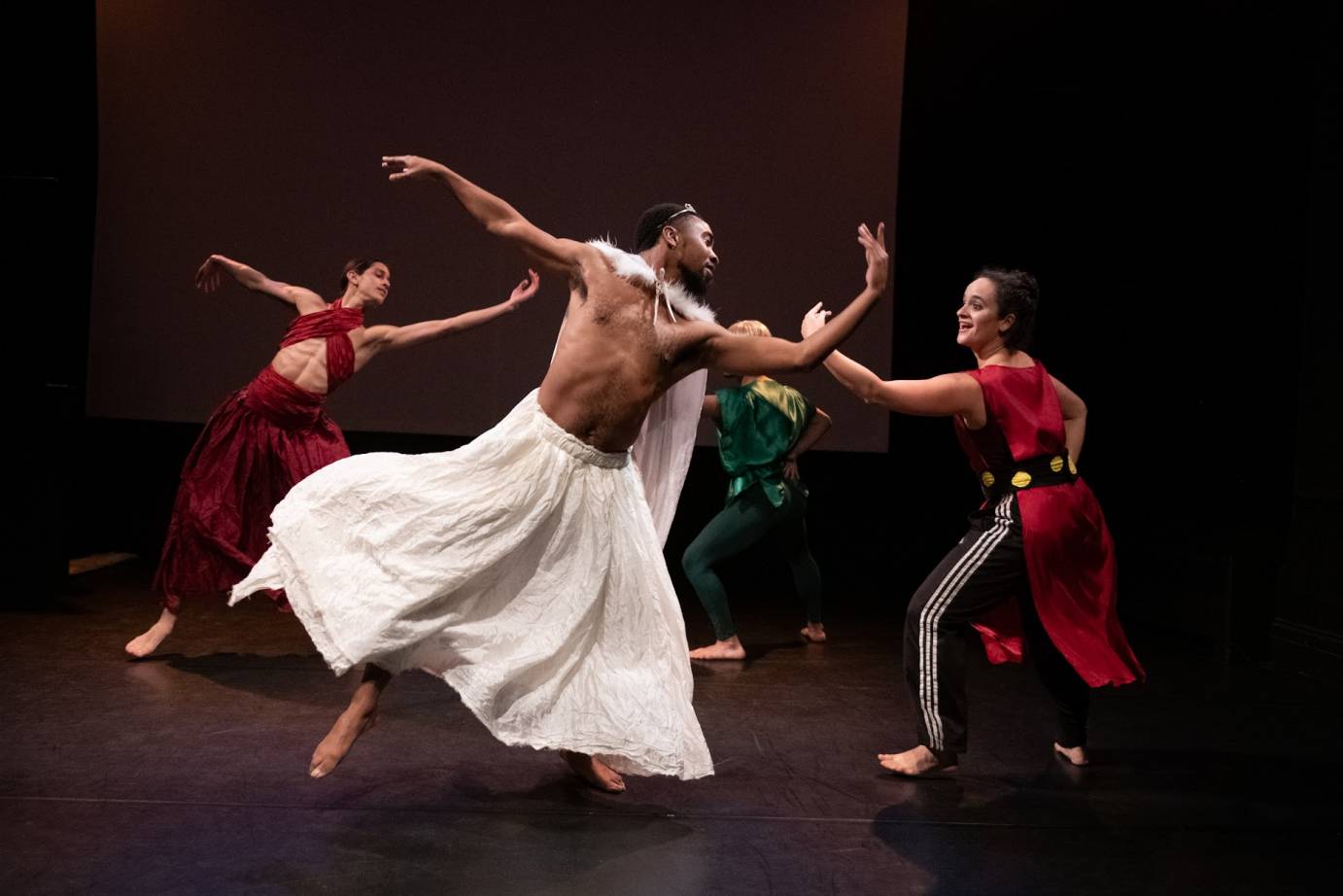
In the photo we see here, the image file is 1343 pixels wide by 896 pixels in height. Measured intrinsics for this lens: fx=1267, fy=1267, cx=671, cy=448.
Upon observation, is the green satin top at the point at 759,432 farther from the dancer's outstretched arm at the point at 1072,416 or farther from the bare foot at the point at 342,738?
the bare foot at the point at 342,738

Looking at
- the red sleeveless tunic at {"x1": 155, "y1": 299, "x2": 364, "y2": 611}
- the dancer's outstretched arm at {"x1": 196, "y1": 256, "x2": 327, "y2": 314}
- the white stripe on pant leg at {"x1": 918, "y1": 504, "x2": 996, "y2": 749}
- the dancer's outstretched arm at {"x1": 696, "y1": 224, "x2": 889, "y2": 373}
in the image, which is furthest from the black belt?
the dancer's outstretched arm at {"x1": 196, "y1": 256, "x2": 327, "y2": 314}

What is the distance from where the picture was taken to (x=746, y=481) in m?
4.88

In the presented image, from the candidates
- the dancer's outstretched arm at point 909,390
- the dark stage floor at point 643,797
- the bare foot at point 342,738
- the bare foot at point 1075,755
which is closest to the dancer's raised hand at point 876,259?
the dancer's outstretched arm at point 909,390

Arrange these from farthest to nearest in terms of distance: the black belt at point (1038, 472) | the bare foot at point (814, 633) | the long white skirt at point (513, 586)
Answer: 1. the bare foot at point (814, 633)
2. the black belt at point (1038, 472)
3. the long white skirt at point (513, 586)

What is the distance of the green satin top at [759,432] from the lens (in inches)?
190

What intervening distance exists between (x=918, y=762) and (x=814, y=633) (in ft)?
6.25

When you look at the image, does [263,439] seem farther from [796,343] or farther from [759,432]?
[796,343]

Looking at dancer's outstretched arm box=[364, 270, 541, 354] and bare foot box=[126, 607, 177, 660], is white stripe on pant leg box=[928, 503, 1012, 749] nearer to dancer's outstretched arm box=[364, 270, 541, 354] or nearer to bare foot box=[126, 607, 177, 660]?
dancer's outstretched arm box=[364, 270, 541, 354]

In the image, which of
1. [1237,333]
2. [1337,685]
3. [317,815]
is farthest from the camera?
[1237,333]

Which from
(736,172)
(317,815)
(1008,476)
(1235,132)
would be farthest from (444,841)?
(1235,132)

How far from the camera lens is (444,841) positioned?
2.68m

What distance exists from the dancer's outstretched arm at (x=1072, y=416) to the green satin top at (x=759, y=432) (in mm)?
1497

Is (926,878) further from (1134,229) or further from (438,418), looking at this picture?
(1134,229)

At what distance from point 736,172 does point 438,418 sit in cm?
196
